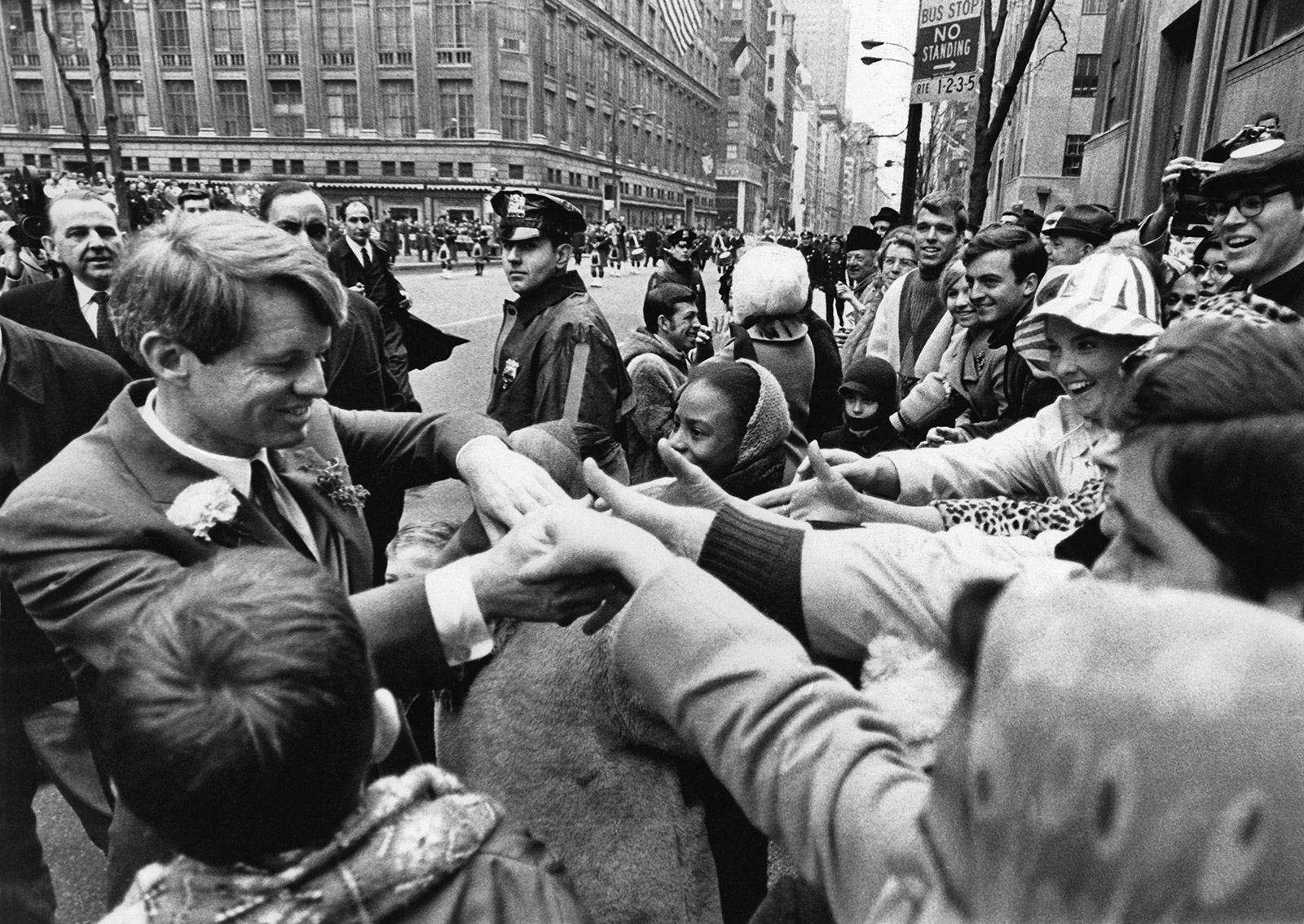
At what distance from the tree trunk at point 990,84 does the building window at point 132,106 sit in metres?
61.4

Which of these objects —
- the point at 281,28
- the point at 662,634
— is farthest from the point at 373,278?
the point at 281,28

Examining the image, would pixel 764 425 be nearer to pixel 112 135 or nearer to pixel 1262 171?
pixel 1262 171

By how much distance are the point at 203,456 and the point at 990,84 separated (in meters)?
13.2

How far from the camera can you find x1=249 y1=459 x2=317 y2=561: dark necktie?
1630 millimetres

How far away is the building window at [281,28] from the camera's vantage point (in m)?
55.1

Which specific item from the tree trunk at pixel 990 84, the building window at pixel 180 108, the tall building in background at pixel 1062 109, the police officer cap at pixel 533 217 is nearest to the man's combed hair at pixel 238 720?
the police officer cap at pixel 533 217

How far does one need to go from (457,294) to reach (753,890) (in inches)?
796

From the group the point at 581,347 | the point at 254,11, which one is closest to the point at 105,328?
the point at 581,347

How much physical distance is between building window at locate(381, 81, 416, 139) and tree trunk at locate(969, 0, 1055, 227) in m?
51.4

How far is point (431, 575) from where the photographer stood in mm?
1440

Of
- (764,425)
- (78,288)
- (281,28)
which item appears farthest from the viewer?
(281,28)

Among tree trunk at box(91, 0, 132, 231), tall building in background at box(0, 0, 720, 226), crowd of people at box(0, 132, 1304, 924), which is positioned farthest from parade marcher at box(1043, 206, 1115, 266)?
tall building in background at box(0, 0, 720, 226)

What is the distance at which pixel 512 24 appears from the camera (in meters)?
55.3

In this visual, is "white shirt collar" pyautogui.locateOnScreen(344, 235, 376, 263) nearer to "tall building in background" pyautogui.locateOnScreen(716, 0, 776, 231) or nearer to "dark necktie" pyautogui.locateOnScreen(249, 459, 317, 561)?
"dark necktie" pyautogui.locateOnScreen(249, 459, 317, 561)
